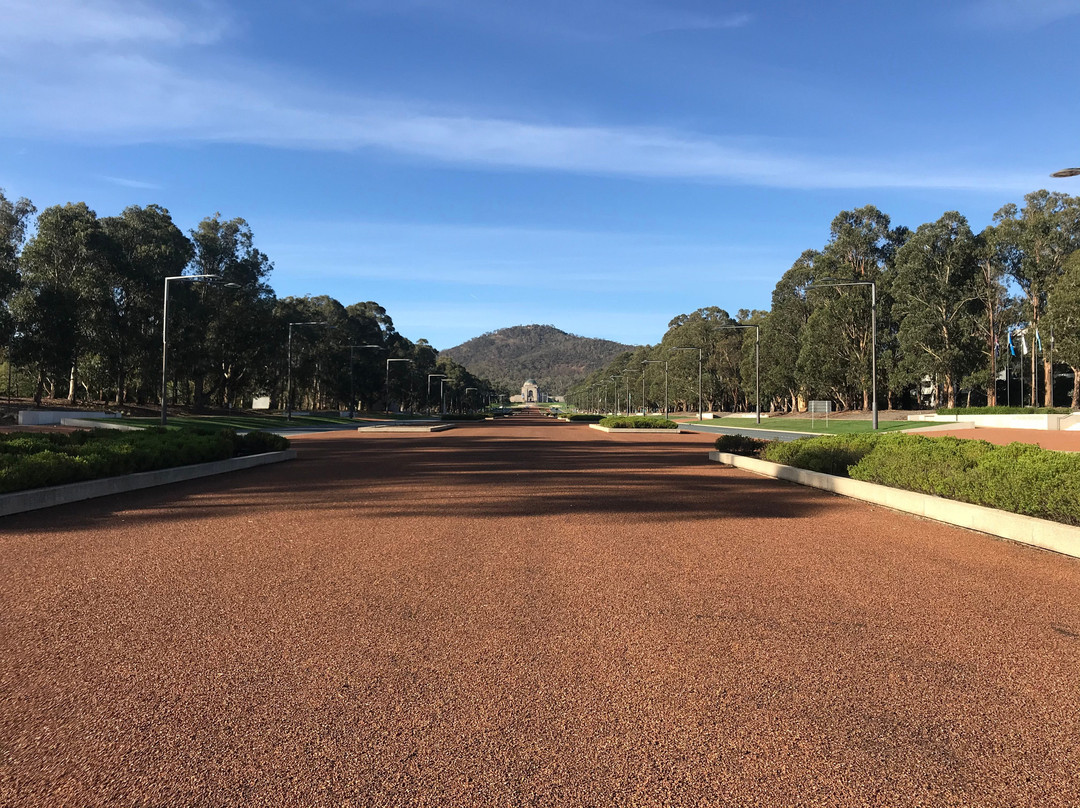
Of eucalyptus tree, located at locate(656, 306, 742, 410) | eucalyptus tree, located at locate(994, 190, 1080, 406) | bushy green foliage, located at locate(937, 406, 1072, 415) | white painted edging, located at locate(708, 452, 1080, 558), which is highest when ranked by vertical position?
eucalyptus tree, located at locate(994, 190, 1080, 406)

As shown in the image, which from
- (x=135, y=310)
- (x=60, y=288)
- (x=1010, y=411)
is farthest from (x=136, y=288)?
(x=1010, y=411)

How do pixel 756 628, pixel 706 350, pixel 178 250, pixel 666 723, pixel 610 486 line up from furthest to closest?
pixel 706 350
pixel 178 250
pixel 610 486
pixel 756 628
pixel 666 723

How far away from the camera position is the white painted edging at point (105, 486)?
33.2 ft

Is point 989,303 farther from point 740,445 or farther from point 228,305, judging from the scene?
point 228,305

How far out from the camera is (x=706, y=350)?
99188 mm

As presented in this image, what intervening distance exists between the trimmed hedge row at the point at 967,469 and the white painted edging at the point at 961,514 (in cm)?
25

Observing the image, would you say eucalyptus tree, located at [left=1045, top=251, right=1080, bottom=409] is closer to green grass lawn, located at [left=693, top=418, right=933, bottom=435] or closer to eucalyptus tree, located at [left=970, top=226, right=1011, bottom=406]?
eucalyptus tree, located at [left=970, top=226, right=1011, bottom=406]

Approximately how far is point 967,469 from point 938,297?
53.4 metres

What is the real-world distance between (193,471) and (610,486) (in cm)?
867

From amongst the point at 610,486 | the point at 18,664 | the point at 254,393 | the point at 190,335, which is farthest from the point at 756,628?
the point at 254,393

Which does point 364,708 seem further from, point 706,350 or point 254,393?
point 706,350

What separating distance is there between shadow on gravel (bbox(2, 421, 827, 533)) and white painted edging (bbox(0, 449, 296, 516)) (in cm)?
27

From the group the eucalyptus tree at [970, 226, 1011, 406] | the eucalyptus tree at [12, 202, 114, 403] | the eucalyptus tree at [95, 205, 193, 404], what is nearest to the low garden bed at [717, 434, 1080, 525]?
the eucalyptus tree at [12, 202, 114, 403]

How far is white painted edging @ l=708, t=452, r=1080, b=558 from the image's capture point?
25.7 feet
